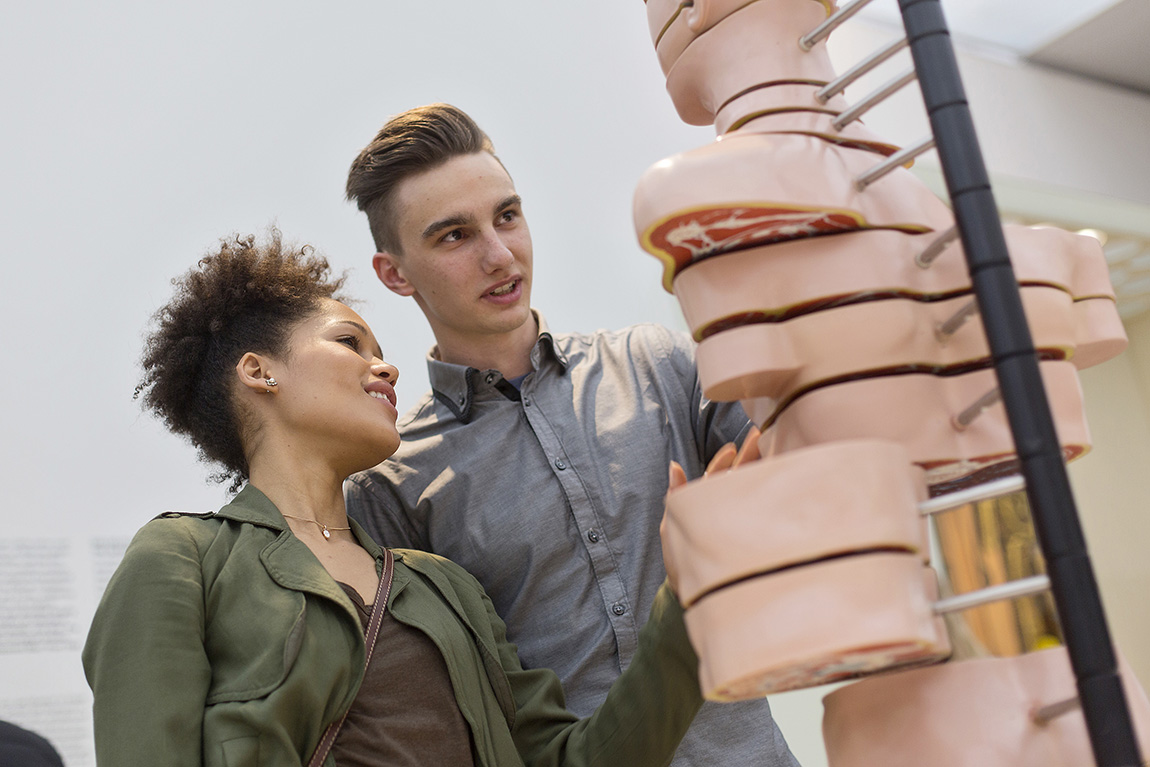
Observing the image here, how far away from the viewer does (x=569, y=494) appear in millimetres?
1562

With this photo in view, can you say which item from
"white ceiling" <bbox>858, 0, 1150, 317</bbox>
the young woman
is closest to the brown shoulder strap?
the young woman

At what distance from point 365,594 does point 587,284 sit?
1.59 m

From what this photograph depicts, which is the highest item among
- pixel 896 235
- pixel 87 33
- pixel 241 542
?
pixel 87 33

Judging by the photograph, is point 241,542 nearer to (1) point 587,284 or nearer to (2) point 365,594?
(2) point 365,594

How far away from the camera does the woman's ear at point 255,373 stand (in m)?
1.49

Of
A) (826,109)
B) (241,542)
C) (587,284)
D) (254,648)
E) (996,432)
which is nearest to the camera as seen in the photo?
(996,432)

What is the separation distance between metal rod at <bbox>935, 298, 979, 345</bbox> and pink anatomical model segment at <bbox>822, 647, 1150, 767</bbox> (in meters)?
0.25

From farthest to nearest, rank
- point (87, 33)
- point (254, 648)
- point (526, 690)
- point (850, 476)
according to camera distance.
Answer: point (87, 33) < point (526, 690) < point (254, 648) < point (850, 476)

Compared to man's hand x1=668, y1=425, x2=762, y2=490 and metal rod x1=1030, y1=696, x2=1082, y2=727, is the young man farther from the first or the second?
metal rod x1=1030, y1=696, x2=1082, y2=727

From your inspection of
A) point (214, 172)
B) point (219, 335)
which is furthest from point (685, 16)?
point (214, 172)

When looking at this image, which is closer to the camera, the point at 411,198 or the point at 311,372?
the point at 311,372

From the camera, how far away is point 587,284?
9.21 ft

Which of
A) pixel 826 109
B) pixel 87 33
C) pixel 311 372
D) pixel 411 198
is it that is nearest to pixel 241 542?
pixel 311 372

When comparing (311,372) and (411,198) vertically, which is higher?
(411,198)
